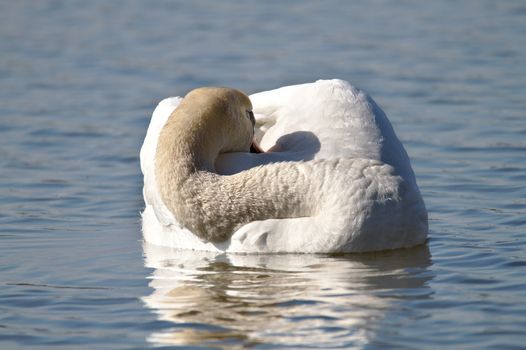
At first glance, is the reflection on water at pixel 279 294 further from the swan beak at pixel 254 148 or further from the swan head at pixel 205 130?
the swan beak at pixel 254 148

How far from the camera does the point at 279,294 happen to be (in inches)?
292

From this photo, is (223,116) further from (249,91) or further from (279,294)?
(249,91)

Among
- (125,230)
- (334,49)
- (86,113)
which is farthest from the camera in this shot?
(334,49)

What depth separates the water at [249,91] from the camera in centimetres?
684

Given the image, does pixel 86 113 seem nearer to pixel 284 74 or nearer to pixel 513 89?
pixel 284 74

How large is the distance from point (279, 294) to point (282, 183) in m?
0.89

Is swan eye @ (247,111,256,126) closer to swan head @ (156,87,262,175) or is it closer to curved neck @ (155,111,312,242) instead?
swan head @ (156,87,262,175)

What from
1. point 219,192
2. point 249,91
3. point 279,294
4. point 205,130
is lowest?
point 279,294

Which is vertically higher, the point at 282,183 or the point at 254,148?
the point at 254,148

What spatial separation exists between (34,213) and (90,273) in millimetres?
2067

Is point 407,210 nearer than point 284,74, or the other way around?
point 407,210

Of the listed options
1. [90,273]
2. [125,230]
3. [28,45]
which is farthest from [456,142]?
[28,45]

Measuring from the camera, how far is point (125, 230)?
31.5ft

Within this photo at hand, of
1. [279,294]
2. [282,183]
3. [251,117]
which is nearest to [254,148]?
[251,117]
